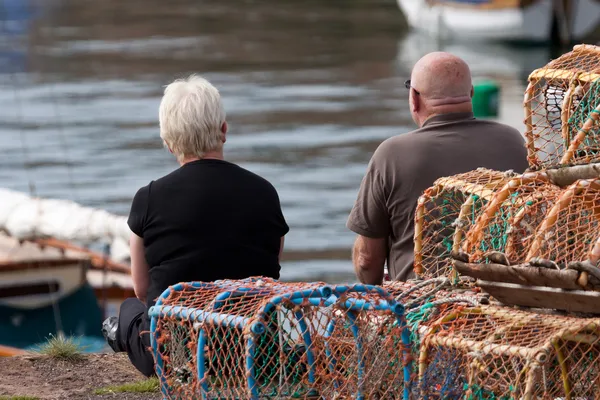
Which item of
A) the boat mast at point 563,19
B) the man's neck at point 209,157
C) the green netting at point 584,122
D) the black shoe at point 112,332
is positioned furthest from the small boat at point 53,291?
the boat mast at point 563,19

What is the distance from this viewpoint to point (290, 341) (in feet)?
11.5

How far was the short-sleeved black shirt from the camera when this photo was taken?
13.1 feet

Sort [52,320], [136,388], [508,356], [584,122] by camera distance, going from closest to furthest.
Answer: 1. [508,356]
2. [584,122]
3. [136,388]
4. [52,320]

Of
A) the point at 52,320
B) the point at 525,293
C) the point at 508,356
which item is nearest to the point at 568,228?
the point at 525,293

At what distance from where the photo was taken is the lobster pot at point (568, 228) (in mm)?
3291

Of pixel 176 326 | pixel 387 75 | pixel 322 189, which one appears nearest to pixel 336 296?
pixel 176 326

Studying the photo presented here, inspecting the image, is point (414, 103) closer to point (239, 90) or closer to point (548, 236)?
point (548, 236)

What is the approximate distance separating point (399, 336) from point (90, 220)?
30.7 ft

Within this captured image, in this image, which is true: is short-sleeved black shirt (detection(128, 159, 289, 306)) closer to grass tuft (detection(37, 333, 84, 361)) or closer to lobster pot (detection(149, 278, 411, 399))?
lobster pot (detection(149, 278, 411, 399))

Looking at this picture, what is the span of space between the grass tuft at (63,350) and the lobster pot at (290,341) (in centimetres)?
183

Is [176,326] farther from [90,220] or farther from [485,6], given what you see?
[485,6]

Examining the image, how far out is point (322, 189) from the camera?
1609 centimetres

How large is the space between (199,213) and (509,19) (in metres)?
23.9

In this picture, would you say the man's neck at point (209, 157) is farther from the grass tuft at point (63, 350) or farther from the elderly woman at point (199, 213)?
the grass tuft at point (63, 350)
